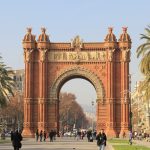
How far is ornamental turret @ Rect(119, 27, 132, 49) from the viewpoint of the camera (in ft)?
287

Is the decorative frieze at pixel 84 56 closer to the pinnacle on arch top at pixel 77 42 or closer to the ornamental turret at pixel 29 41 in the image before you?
the pinnacle on arch top at pixel 77 42

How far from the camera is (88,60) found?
88.7 m

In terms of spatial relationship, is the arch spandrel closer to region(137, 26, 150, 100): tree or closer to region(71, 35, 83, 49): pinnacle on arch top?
region(71, 35, 83, 49): pinnacle on arch top

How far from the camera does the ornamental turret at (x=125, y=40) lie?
3450 inches

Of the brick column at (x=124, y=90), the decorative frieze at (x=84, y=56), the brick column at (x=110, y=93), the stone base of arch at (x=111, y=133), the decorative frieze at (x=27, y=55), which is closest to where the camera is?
the stone base of arch at (x=111, y=133)

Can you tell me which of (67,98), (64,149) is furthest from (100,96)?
(67,98)

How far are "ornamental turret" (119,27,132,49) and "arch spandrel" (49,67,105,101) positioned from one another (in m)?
6.15

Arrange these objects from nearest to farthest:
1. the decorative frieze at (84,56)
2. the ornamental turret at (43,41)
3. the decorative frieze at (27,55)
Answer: the decorative frieze at (27,55) < the ornamental turret at (43,41) < the decorative frieze at (84,56)

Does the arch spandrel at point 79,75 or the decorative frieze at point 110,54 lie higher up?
the decorative frieze at point 110,54

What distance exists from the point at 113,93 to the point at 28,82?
12.8 meters

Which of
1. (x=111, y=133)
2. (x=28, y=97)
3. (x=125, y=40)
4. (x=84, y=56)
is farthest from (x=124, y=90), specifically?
(x=28, y=97)

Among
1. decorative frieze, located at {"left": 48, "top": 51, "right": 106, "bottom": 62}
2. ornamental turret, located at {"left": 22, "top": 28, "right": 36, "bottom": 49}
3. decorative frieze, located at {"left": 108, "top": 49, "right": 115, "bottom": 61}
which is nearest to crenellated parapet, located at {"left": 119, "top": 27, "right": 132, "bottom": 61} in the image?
decorative frieze, located at {"left": 108, "top": 49, "right": 115, "bottom": 61}

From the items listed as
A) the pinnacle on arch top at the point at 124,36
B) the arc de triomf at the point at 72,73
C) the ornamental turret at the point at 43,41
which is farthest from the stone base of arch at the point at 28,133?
the pinnacle on arch top at the point at 124,36

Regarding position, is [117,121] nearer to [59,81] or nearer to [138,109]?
[59,81]
